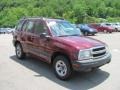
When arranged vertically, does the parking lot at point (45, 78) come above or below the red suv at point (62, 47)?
below

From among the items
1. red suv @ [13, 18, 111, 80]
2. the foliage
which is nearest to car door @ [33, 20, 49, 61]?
red suv @ [13, 18, 111, 80]

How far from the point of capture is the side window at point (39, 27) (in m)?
8.59

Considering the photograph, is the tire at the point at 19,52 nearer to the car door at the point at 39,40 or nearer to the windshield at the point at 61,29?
the car door at the point at 39,40

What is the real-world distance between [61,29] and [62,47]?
48.3 inches

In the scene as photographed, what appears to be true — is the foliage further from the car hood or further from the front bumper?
the front bumper

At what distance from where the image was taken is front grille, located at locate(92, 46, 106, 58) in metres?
7.39

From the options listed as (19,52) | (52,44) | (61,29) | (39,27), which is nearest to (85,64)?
(52,44)

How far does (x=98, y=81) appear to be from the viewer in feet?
24.8

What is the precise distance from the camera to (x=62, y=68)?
7645 mm

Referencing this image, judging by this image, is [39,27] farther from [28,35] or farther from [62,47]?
[62,47]

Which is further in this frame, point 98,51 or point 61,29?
point 61,29

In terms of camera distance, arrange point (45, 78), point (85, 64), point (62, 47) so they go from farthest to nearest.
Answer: point (45, 78), point (62, 47), point (85, 64)

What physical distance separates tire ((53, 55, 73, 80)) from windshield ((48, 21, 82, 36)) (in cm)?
100

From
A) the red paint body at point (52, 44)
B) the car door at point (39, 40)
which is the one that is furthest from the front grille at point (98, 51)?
the car door at point (39, 40)
